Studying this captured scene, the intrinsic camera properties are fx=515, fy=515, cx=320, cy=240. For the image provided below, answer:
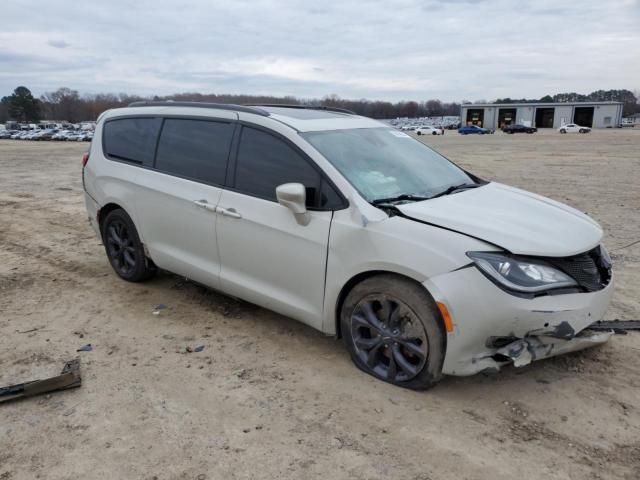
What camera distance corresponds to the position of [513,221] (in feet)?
11.4

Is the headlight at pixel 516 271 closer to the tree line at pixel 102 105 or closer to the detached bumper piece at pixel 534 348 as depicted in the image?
the detached bumper piece at pixel 534 348

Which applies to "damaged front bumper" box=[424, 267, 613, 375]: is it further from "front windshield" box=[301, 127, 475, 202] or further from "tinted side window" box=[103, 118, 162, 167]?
"tinted side window" box=[103, 118, 162, 167]

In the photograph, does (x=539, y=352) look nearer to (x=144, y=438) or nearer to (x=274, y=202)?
(x=274, y=202)

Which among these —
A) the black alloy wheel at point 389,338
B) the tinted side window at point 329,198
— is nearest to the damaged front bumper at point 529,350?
the black alloy wheel at point 389,338

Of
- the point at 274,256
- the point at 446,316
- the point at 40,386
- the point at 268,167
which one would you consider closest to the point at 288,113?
the point at 268,167

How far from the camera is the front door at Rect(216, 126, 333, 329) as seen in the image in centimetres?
371

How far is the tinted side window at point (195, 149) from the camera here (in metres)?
4.37

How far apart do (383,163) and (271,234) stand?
1.05 m

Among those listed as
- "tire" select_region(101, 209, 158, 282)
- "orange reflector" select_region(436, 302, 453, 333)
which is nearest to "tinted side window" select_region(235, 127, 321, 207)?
"orange reflector" select_region(436, 302, 453, 333)

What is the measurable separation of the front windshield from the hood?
256 mm

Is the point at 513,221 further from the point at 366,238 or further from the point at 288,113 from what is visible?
the point at 288,113

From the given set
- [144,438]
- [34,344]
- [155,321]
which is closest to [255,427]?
[144,438]

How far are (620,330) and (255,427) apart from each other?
3027 millimetres

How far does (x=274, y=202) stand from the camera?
3.92 meters
